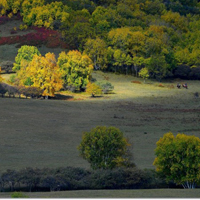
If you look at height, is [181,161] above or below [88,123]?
above

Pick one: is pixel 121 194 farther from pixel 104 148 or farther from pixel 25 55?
pixel 25 55

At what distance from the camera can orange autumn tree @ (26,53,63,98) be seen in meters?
84.9

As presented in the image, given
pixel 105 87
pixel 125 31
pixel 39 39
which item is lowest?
pixel 105 87

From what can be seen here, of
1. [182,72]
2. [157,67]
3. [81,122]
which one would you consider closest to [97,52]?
[157,67]

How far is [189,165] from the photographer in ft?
128

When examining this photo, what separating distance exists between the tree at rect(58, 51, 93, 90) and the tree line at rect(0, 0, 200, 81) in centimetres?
1868

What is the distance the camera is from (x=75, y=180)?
38.3m

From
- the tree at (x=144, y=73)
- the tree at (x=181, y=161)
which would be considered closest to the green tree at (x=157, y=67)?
the tree at (x=144, y=73)

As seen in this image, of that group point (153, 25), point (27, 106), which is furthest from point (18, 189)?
point (153, 25)

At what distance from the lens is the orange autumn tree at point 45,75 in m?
84.9

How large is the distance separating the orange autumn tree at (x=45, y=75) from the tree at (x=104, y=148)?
4178 centimetres

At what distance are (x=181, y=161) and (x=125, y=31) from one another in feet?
277

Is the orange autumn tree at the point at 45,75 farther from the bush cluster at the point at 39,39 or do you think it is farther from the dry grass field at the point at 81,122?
the bush cluster at the point at 39,39

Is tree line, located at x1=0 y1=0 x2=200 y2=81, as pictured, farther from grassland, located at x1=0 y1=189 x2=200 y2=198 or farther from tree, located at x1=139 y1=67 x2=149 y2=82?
grassland, located at x1=0 y1=189 x2=200 y2=198
